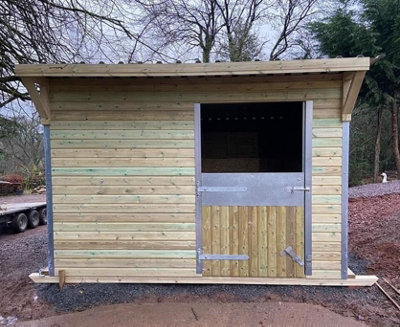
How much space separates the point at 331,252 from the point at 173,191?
164 centimetres

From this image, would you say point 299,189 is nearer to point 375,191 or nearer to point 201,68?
point 201,68

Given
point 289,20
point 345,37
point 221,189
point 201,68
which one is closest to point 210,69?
point 201,68

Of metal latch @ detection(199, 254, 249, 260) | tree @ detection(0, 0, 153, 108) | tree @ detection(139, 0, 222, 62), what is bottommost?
metal latch @ detection(199, 254, 249, 260)

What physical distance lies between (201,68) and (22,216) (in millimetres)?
6336

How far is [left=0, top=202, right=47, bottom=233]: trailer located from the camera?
21.9ft

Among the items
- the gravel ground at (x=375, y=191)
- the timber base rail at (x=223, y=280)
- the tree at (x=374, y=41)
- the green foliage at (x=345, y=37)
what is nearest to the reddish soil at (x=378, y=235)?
the timber base rail at (x=223, y=280)

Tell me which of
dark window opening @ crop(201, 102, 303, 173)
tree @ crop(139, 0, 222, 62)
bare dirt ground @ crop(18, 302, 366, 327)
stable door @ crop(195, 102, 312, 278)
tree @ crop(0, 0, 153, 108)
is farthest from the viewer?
tree @ crop(139, 0, 222, 62)

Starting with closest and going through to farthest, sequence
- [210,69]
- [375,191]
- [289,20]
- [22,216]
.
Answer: [210,69]
[22,216]
[375,191]
[289,20]

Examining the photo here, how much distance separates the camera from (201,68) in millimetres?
2693

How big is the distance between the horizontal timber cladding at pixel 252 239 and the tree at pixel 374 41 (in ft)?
30.1

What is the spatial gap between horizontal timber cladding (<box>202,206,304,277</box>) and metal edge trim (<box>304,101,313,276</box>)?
57mm

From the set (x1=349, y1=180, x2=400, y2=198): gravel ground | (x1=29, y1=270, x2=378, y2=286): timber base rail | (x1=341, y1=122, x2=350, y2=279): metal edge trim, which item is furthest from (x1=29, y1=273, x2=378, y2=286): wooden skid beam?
(x1=349, y1=180, x2=400, y2=198): gravel ground

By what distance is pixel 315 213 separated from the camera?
9.96 ft

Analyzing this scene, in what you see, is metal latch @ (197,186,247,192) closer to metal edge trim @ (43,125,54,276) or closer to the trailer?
metal edge trim @ (43,125,54,276)
